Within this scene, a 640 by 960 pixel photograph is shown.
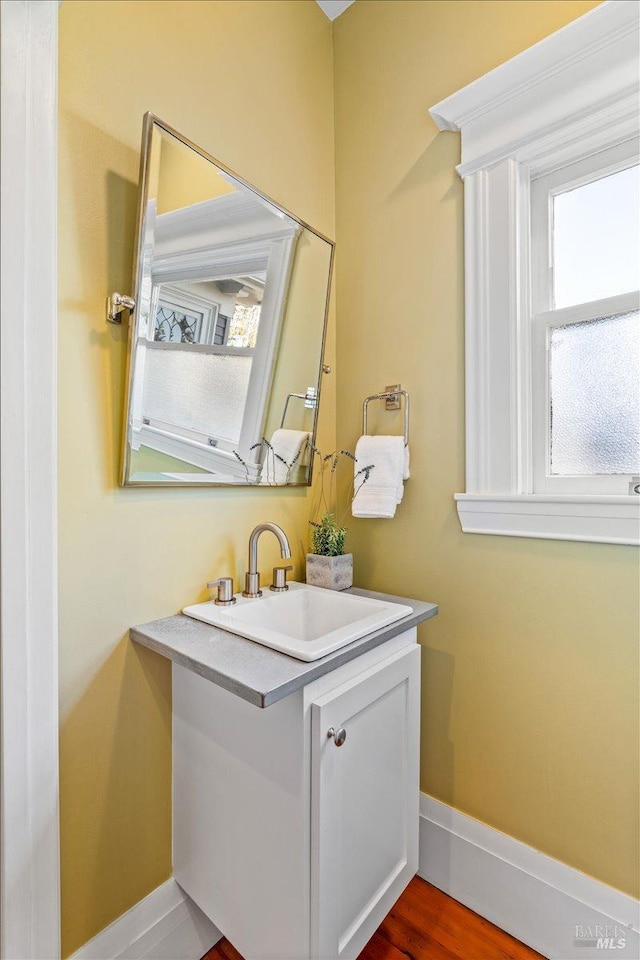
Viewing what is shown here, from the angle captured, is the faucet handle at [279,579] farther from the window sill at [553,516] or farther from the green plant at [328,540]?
the window sill at [553,516]

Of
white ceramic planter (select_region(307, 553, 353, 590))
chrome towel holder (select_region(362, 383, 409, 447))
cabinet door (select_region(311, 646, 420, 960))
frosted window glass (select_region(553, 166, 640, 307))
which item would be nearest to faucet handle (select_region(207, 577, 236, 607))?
white ceramic planter (select_region(307, 553, 353, 590))

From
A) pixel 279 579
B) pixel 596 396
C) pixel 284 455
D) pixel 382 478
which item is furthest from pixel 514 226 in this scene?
pixel 279 579

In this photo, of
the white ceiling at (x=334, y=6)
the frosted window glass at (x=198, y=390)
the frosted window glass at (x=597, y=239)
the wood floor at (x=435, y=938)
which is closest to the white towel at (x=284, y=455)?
the frosted window glass at (x=198, y=390)

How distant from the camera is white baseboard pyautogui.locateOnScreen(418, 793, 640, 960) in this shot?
101 cm

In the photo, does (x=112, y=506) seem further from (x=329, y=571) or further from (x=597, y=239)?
(x=597, y=239)

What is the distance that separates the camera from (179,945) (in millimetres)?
1064

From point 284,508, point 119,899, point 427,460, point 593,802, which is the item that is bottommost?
point 119,899

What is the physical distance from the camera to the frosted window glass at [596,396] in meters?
1.07

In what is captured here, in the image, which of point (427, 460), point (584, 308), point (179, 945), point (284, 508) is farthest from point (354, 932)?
point (584, 308)

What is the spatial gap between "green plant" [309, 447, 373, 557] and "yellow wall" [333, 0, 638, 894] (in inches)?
3.4

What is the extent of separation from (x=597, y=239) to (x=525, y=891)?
65.3 inches

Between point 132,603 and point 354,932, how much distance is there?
0.82 metres

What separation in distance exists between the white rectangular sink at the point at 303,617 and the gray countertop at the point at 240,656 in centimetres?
2

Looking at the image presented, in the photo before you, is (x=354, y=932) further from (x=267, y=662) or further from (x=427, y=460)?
(x=427, y=460)
